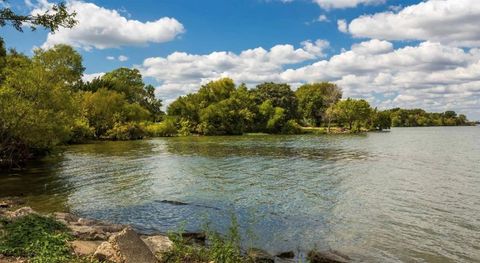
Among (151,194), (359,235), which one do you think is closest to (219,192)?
(151,194)

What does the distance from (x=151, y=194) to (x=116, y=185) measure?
443cm

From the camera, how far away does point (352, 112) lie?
14138 cm

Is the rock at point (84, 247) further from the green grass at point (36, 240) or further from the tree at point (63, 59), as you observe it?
the tree at point (63, 59)

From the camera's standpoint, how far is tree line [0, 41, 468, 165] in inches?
1405

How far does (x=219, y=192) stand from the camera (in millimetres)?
28484

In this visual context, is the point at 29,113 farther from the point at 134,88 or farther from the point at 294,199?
the point at 134,88

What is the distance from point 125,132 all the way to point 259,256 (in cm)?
8186

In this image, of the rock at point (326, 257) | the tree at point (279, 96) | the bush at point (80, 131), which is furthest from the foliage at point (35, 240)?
the tree at point (279, 96)

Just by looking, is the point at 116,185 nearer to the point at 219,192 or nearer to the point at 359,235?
the point at 219,192

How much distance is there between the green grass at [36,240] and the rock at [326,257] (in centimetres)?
835

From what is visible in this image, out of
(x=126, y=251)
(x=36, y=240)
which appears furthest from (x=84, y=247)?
(x=126, y=251)

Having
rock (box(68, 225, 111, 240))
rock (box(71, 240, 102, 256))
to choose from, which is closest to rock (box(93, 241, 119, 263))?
rock (box(71, 240, 102, 256))

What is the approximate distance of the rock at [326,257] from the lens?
14696 millimetres

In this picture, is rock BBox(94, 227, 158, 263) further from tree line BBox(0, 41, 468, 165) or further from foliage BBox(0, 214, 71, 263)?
tree line BBox(0, 41, 468, 165)
